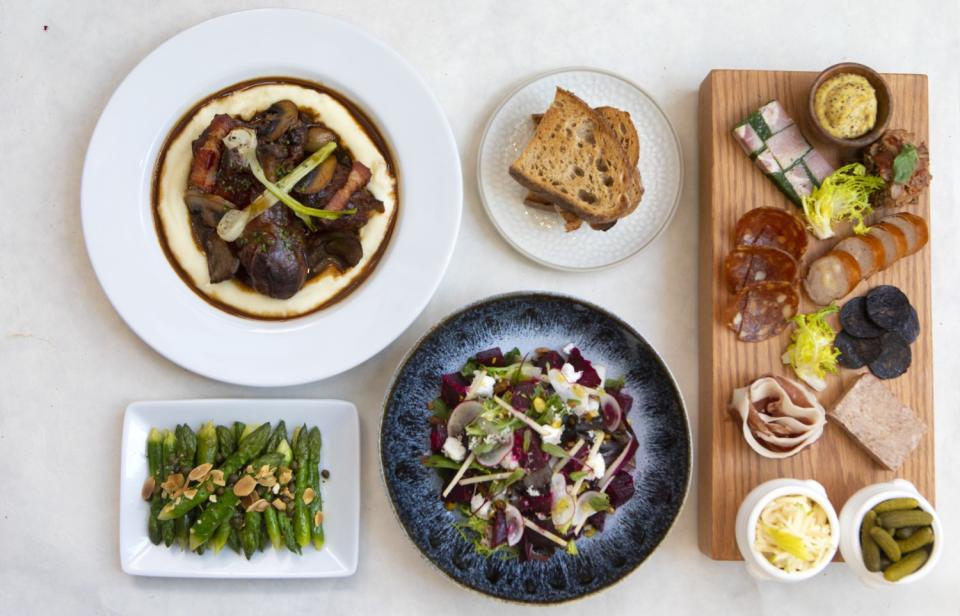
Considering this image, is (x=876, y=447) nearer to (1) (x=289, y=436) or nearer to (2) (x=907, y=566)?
(2) (x=907, y=566)

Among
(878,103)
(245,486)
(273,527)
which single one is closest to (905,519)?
(878,103)

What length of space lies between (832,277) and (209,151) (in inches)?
95.9

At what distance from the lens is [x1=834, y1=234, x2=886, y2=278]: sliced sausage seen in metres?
2.91

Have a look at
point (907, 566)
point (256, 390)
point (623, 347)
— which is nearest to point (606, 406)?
point (623, 347)

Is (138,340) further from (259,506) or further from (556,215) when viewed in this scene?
(556,215)

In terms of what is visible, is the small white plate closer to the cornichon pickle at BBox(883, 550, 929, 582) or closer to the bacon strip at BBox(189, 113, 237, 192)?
the bacon strip at BBox(189, 113, 237, 192)

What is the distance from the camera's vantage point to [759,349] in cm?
301

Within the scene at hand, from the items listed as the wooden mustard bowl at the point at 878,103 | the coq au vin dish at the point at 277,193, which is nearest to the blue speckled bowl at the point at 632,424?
the coq au vin dish at the point at 277,193

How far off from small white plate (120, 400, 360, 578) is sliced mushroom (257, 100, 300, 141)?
1042mm

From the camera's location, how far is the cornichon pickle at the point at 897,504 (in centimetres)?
278

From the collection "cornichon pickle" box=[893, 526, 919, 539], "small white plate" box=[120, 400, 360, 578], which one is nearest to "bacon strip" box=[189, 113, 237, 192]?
"small white plate" box=[120, 400, 360, 578]

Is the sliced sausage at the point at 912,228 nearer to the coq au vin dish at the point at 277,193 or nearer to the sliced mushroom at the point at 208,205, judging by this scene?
the coq au vin dish at the point at 277,193

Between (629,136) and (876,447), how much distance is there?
Result: 1.57 m

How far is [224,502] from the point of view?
2.95 meters
